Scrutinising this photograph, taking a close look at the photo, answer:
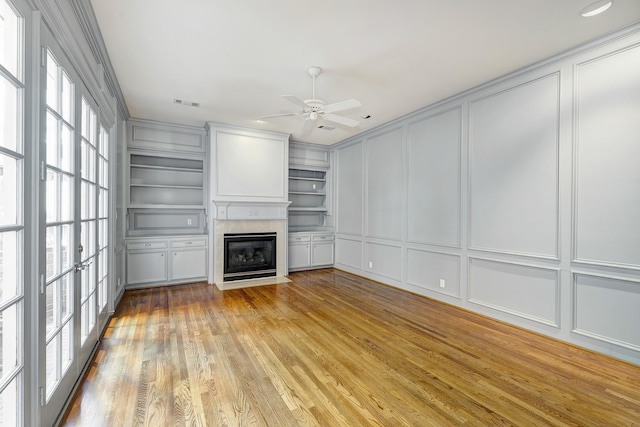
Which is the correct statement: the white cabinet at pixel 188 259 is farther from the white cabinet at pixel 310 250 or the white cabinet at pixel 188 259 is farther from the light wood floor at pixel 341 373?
the white cabinet at pixel 310 250

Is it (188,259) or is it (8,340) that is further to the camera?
(188,259)

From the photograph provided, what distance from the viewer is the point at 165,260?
5027 millimetres

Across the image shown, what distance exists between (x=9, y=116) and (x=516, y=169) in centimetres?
425

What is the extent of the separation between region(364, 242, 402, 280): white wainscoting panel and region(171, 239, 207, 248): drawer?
3.16m

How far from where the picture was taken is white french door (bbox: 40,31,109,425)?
1.70 m

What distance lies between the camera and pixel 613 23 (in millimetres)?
2512

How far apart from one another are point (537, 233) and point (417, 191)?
178 centimetres

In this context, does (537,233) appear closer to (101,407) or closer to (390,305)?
(390,305)

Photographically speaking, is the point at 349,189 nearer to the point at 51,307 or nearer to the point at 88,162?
the point at 88,162

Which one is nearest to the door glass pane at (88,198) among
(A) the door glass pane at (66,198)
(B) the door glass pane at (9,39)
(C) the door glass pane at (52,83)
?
(A) the door glass pane at (66,198)

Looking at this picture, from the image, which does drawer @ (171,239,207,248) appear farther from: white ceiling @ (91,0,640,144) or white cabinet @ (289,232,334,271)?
white ceiling @ (91,0,640,144)

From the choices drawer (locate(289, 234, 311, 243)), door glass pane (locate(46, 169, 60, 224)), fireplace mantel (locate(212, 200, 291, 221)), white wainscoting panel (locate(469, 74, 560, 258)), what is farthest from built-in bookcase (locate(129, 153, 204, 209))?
white wainscoting panel (locate(469, 74, 560, 258))

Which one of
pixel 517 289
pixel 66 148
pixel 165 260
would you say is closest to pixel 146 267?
pixel 165 260

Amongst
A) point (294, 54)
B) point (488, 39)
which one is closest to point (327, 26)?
point (294, 54)
